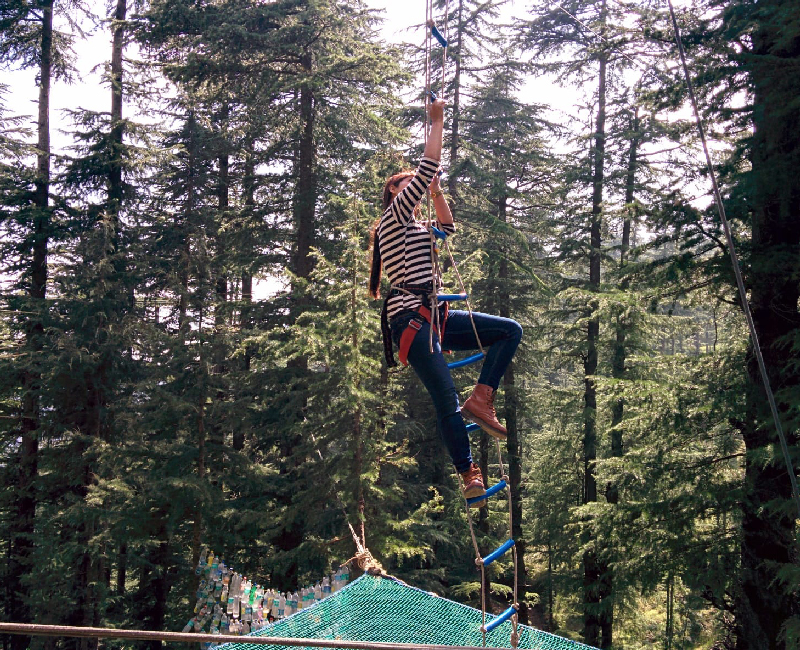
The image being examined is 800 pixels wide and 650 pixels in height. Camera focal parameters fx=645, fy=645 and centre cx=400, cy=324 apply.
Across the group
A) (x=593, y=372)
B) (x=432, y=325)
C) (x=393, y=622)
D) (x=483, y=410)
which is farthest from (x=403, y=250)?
(x=593, y=372)

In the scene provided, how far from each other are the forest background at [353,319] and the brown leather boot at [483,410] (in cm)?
365

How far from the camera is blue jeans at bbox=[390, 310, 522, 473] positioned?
343 centimetres

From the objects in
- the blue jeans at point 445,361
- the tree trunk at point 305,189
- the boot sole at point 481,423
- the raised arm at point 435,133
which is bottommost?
the boot sole at point 481,423

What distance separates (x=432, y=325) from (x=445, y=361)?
0.22 meters

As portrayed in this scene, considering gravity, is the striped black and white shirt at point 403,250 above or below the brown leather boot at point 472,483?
above

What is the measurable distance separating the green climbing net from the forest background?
102 inches

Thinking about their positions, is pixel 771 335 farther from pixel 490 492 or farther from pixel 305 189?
pixel 305 189

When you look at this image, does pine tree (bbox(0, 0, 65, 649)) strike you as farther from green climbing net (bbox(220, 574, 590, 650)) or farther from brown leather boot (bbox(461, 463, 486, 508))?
brown leather boot (bbox(461, 463, 486, 508))

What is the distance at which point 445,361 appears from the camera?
3.53 metres

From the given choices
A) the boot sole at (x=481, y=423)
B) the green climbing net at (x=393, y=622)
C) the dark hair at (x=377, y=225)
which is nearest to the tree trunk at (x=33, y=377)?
the green climbing net at (x=393, y=622)

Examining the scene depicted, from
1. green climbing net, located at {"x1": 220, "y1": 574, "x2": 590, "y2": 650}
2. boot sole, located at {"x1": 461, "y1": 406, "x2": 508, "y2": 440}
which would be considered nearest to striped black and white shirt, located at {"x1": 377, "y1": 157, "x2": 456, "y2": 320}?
boot sole, located at {"x1": 461, "y1": 406, "x2": 508, "y2": 440}

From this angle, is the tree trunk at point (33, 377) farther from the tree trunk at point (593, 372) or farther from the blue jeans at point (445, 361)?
the blue jeans at point (445, 361)

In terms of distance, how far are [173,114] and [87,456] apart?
28.6ft

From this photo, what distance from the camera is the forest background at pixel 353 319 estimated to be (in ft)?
22.9
